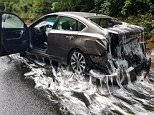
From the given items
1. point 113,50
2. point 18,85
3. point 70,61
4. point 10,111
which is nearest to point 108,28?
point 113,50

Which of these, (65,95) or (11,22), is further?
(11,22)

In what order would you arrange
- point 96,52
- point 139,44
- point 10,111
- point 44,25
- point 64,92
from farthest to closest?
point 44,25
point 139,44
point 96,52
point 64,92
point 10,111

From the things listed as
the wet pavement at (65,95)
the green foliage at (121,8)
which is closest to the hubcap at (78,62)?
the wet pavement at (65,95)

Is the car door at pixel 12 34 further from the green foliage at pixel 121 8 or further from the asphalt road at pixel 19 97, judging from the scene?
the green foliage at pixel 121 8

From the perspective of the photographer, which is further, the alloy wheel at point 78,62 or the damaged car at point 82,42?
the alloy wheel at point 78,62

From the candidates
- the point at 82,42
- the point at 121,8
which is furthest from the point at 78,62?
the point at 121,8

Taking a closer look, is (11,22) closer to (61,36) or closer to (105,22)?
(61,36)

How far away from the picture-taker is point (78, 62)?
7711mm

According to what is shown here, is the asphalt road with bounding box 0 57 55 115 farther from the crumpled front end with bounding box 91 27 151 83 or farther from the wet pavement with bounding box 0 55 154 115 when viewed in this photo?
the crumpled front end with bounding box 91 27 151 83

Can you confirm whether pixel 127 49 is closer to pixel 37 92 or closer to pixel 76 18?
pixel 76 18

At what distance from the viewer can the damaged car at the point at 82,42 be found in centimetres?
698

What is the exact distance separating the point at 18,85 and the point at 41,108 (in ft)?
5.38

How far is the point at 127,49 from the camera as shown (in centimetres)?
727

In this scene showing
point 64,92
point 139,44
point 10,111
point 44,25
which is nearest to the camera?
point 10,111
